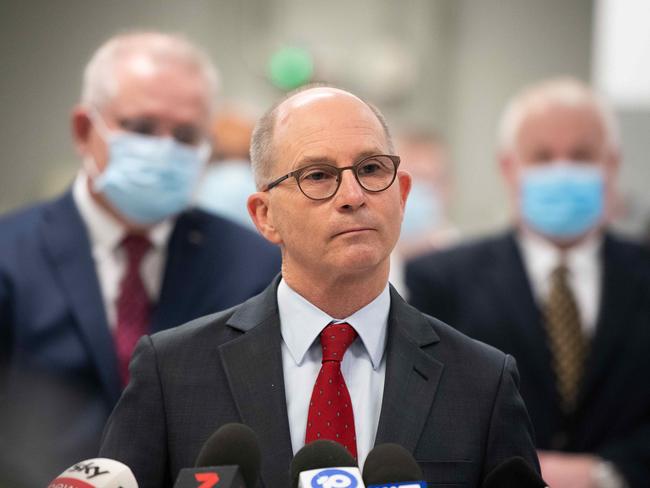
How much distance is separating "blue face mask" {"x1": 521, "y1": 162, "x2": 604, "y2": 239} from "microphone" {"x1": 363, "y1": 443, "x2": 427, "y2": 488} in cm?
112

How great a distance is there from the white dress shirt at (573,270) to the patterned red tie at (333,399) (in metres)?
0.73

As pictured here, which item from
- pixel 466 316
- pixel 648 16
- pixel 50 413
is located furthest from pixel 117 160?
pixel 648 16

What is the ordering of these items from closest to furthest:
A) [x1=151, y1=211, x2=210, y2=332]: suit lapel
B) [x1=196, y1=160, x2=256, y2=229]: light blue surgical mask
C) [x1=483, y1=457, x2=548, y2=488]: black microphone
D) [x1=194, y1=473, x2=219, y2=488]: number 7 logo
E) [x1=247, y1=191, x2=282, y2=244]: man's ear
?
[x1=194, y1=473, x2=219, y2=488]: number 7 logo → [x1=483, y1=457, x2=548, y2=488]: black microphone → [x1=247, y1=191, x2=282, y2=244]: man's ear → [x1=151, y1=211, x2=210, y2=332]: suit lapel → [x1=196, y1=160, x2=256, y2=229]: light blue surgical mask

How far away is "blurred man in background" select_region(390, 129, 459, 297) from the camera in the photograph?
11.5 ft

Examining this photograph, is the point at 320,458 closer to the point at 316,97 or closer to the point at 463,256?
the point at 316,97

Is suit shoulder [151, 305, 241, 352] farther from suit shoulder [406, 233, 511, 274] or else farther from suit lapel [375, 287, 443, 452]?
suit shoulder [406, 233, 511, 274]

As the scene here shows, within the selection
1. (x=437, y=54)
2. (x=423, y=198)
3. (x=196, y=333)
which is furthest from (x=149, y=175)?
(x=437, y=54)

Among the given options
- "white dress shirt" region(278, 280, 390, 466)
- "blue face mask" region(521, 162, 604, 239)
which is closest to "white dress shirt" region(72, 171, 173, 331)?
"white dress shirt" region(278, 280, 390, 466)

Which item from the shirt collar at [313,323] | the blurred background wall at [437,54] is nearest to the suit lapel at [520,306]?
the shirt collar at [313,323]

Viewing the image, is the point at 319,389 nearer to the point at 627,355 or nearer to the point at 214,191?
the point at 627,355

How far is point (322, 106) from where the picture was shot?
1506mm

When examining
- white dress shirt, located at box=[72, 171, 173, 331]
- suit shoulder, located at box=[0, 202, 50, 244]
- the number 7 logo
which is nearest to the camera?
the number 7 logo

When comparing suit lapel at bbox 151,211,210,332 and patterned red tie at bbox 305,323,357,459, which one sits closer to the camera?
patterned red tie at bbox 305,323,357,459

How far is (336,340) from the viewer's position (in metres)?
1.51
